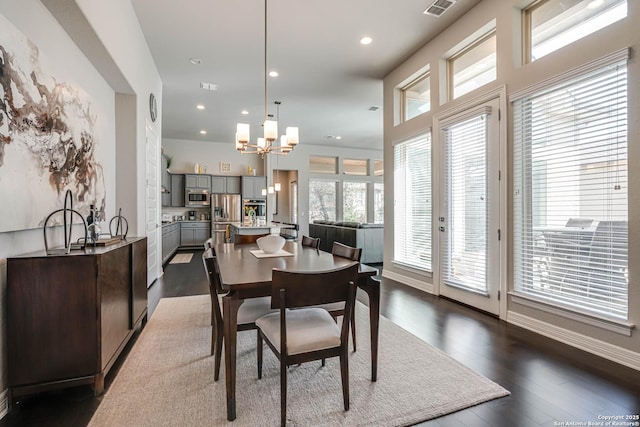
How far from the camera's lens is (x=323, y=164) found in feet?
34.3

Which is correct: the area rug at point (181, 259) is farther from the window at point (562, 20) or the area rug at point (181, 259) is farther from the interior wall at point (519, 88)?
the window at point (562, 20)

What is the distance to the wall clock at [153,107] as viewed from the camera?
4402 millimetres

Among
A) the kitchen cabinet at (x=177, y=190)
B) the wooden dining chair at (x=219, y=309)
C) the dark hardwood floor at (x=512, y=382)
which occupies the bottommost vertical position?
the dark hardwood floor at (x=512, y=382)

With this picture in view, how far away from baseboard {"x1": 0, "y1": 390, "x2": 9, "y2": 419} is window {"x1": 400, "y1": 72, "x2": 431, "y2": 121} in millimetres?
4715

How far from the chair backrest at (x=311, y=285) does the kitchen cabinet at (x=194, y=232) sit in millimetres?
8043

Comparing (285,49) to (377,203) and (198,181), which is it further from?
(377,203)

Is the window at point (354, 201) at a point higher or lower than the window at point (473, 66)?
lower

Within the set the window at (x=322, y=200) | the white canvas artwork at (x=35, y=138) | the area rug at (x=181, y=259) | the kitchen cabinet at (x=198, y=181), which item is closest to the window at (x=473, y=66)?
the white canvas artwork at (x=35, y=138)

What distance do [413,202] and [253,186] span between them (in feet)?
19.9

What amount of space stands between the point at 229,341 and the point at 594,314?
2663 mm

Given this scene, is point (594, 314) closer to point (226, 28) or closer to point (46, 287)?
point (46, 287)

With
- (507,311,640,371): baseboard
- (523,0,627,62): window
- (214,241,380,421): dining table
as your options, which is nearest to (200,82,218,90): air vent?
(214,241,380,421): dining table

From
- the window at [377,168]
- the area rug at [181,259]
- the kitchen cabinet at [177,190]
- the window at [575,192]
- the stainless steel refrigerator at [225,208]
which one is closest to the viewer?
the window at [575,192]

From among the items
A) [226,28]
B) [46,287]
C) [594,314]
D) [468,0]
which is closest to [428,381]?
[594,314]
